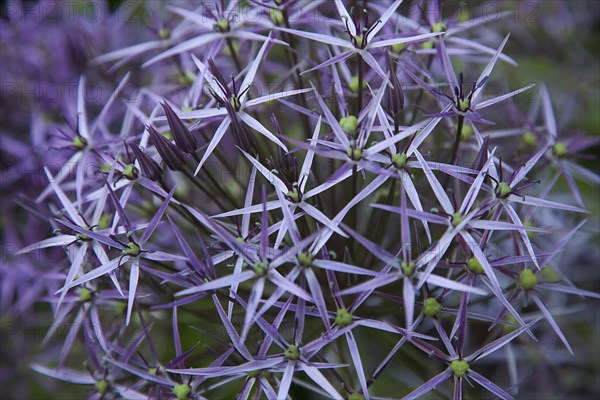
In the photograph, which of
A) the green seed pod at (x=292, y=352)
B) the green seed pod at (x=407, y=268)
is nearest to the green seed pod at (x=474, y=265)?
the green seed pod at (x=407, y=268)

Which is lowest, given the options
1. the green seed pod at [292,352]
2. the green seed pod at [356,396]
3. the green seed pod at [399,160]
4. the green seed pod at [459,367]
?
the green seed pod at [356,396]

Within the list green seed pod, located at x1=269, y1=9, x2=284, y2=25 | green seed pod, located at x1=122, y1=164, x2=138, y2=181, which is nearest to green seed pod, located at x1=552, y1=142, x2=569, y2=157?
green seed pod, located at x1=269, y1=9, x2=284, y2=25

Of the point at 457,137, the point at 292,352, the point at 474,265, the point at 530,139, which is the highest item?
the point at 530,139

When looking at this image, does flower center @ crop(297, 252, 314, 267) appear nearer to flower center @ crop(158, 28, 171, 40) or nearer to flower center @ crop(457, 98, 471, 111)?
flower center @ crop(457, 98, 471, 111)

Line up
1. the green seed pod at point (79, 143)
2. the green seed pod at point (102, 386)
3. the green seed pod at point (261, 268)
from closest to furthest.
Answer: the green seed pod at point (261, 268) → the green seed pod at point (102, 386) → the green seed pod at point (79, 143)

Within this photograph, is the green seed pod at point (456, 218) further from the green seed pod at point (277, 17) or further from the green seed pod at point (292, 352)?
the green seed pod at point (277, 17)

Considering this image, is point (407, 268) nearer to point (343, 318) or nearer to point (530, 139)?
point (343, 318)

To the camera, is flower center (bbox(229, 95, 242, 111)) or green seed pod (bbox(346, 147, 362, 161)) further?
flower center (bbox(229, 95, 242, 111))

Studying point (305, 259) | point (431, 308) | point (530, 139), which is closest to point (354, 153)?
point (305, 259)

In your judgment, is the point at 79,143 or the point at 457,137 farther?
the point at 79,143

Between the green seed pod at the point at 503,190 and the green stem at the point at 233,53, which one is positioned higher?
the green stem at the point at 233,53
